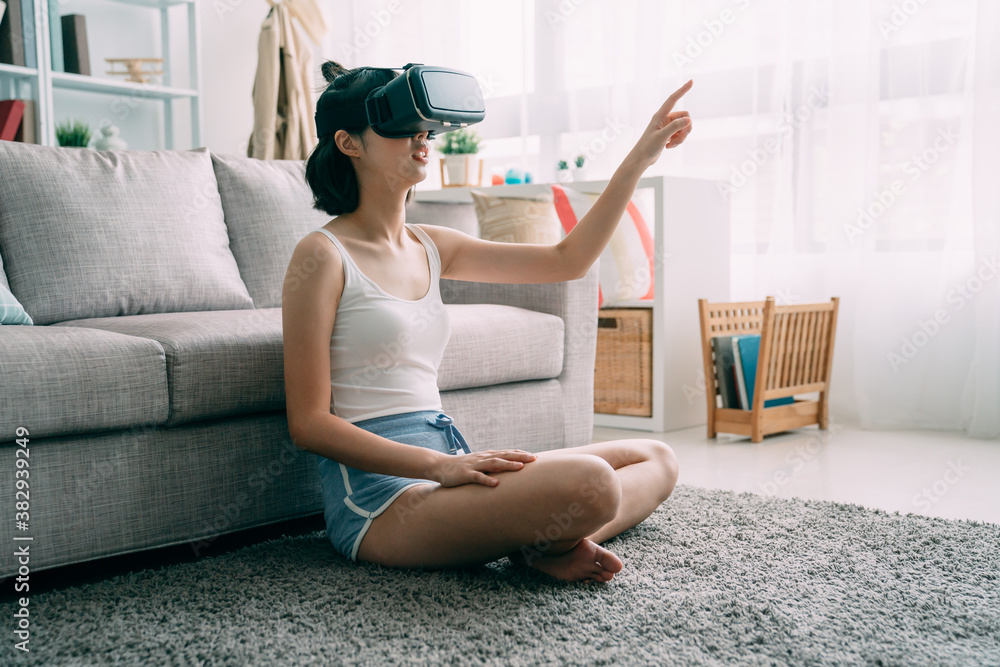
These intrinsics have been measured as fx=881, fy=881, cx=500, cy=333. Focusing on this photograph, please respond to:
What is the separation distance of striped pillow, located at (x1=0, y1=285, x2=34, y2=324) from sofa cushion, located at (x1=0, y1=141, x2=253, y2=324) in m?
0.11

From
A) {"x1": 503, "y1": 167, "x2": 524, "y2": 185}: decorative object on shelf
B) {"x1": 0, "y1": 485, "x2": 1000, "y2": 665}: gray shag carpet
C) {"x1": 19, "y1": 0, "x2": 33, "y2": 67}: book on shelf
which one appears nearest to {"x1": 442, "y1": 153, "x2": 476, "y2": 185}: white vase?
{"x1": 503, "y1": 167, "x2": 524, "y2": 185}: decorative object on shelf

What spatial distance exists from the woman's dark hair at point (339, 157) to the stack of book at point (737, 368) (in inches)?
65.9

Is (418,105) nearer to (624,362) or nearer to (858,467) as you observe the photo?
(858,467)

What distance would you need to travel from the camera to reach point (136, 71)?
13.3 ft

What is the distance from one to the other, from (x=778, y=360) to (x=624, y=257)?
665 mm

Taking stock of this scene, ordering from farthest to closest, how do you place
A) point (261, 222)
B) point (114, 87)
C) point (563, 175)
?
point (114, 87) < point (563, 175) < point (261, 222)

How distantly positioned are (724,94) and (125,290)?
7.65 ft

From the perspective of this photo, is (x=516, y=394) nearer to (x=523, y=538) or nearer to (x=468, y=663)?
(x=523, y=538)

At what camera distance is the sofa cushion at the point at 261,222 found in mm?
2238

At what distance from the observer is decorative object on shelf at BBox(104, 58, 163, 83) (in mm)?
4020

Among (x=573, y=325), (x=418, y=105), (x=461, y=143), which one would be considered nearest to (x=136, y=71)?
(x=461, y=143)

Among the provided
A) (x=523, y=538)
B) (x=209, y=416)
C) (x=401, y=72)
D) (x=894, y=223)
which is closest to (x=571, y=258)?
(x=401, y=72)

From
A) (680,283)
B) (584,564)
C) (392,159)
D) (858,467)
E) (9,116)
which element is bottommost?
(858,467)

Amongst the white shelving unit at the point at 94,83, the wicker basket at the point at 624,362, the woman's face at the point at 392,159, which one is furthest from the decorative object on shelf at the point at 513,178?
the woman's face at the point at 392,159
